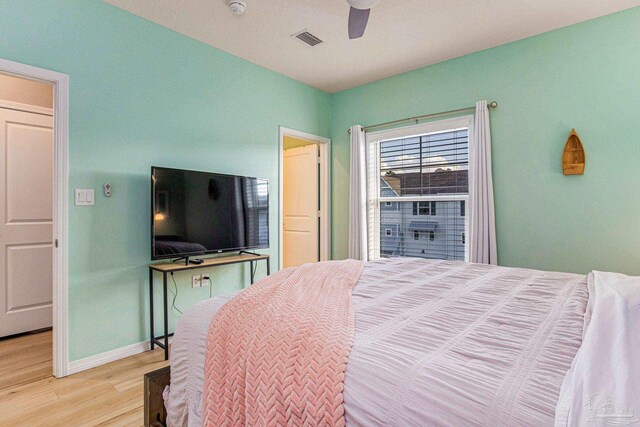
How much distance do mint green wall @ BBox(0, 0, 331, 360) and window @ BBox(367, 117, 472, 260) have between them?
170cm

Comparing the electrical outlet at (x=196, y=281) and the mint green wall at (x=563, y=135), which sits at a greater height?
the mint green wall at (x=563, y=135)

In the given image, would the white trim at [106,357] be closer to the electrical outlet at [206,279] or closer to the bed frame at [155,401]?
the electrical outlet at [206,279]

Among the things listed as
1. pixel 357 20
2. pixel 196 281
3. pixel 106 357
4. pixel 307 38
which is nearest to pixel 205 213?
pixel 196 281

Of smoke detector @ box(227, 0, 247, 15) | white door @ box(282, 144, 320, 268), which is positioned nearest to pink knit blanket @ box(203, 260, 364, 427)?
smoke detector @ box(227, 0, 247, 15)

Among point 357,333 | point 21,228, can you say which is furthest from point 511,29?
point 21,228

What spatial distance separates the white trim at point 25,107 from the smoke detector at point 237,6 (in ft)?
6.92

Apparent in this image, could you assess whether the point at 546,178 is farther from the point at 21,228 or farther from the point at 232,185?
the point at 21,228

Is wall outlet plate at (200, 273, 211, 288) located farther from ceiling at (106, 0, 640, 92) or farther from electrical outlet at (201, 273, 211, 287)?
ceiling at (106, 0, 640, 92)

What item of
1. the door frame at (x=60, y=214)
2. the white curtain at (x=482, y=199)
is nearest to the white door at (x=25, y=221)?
the door frame at (x=60, y=214)

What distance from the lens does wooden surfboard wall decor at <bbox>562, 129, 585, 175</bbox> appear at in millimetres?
2773

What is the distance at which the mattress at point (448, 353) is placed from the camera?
0.79m

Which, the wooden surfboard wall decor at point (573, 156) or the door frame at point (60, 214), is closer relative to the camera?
the door frame at point (60, 214)

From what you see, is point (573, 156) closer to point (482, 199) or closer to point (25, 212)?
point (482, 199)

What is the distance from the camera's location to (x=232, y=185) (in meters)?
3.18
